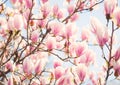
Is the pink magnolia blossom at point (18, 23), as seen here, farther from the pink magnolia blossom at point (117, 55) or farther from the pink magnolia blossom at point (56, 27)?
the pink magnolia blossom at point (117, 55)

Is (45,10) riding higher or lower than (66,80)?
higher

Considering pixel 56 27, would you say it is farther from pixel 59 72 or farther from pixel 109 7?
pixel 109 7

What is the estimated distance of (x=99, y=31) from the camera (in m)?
1.95

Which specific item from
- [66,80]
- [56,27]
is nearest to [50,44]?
[56,27]

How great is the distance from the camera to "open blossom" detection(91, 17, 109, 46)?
1931mm

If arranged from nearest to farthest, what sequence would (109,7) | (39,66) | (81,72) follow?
(109,7)
(81,72)
(39,66)

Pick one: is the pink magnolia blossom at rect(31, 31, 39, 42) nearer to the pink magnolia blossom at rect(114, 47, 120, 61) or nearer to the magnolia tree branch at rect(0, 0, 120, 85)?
the magnolia tree branch at rect(0, 0, 120, 85)

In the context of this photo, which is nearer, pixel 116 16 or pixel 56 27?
pixel 116 16

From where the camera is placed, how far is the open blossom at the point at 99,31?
6.34 ft

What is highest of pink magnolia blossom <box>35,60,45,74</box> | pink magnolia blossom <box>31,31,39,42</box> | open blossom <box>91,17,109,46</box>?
open blossom <box>91,17,109,46</box>

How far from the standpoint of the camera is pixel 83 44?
3377mm

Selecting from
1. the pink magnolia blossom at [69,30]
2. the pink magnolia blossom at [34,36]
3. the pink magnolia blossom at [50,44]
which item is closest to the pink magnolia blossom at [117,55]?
the pink magnolia blossom at [69,30]

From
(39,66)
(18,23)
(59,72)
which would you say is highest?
(18,23)

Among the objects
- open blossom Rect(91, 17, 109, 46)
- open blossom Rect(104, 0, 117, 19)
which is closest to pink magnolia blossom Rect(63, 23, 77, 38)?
open blossom Rect(104, 0, 117, 19)
